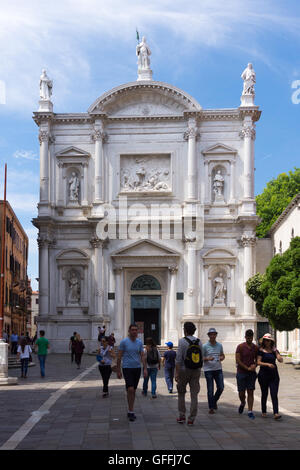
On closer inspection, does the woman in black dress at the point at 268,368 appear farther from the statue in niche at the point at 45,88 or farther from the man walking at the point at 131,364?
the statue in niche at the point at 45,88

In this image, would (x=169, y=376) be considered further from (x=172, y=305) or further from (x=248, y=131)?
(x=248, y=131)

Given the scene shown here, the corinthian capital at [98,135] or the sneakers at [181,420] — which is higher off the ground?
the corinthian capital at [98,135]

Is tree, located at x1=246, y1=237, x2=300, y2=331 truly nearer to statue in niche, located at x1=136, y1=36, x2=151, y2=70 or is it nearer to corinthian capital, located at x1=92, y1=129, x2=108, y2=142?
corinthian capital, located at x1=92, y1=129, x2=108, y2=142

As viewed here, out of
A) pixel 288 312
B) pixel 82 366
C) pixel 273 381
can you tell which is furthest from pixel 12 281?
pixel 273 381

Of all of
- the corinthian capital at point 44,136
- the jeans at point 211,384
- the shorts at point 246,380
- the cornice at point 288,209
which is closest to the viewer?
the shorts at point 246,380

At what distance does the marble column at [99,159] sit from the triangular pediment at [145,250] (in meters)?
3.49

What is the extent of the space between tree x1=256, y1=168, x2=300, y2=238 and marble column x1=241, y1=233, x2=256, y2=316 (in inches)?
657

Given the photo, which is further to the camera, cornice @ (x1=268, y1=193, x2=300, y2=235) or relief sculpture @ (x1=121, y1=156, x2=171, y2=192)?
relief sculpture @ (x1=121, y1=156, x2=171, y2=192)

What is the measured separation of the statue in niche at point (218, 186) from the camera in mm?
44375

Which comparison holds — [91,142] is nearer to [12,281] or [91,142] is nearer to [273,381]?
[12,281]

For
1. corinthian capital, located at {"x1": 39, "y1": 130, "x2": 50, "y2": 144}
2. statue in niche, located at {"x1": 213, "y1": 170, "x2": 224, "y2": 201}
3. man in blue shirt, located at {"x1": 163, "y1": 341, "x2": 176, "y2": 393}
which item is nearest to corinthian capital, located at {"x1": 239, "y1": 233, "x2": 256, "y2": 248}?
statue in niche, located at {"x1": 213, "y1": 170, "x2": 224, "y2": 201}

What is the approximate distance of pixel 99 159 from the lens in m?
44.6

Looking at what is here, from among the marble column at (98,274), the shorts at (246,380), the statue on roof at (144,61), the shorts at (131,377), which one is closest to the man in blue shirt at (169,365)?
the shorts at (246,380)

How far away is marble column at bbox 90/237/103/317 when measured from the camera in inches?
1715
